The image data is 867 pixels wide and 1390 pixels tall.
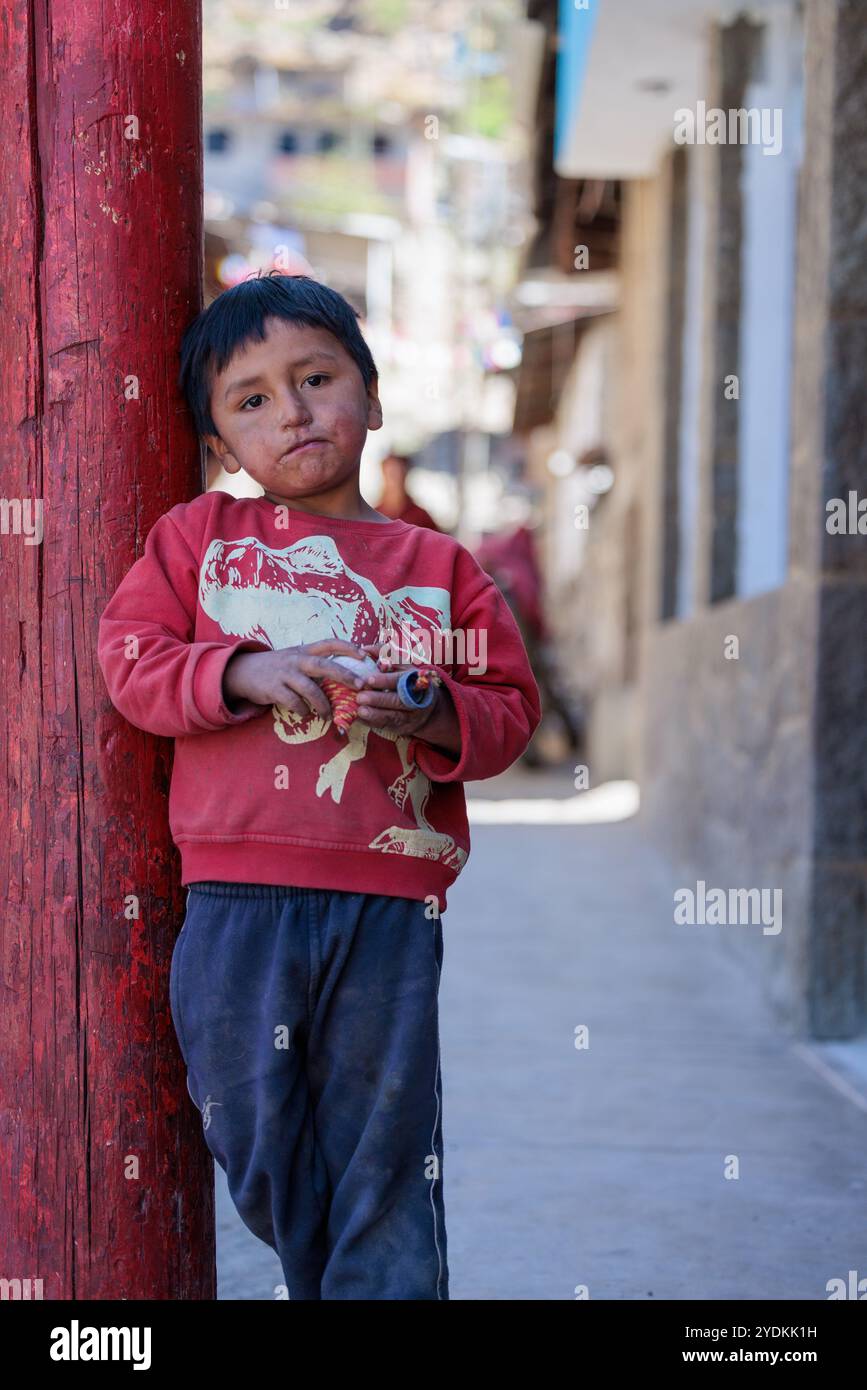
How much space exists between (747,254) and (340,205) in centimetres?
4005

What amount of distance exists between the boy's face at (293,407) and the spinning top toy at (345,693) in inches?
10.6

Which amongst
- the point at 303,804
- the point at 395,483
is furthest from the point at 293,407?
the point at 395,483

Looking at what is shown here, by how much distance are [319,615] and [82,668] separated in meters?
0.30

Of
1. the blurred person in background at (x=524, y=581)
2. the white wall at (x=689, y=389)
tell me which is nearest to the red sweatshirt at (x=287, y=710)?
the white wall at (x=689, y=389)

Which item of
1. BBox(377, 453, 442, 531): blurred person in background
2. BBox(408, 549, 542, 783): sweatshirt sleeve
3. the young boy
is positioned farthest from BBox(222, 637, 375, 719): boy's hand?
BBox(377, 453, 442, 531): blurred person in background

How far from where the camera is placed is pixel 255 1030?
194 centimetres

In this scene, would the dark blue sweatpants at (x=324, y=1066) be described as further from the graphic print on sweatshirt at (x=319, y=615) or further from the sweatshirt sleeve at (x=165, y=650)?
the sweatshirt sleeve at (x=165, y=650)

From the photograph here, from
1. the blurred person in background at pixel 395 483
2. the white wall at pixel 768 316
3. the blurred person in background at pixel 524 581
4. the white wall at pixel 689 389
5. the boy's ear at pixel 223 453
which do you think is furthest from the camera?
the blurred person in background at pixel 524 581

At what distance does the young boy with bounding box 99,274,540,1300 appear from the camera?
1930 millimetres

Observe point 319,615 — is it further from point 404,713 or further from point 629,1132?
point 629,1132

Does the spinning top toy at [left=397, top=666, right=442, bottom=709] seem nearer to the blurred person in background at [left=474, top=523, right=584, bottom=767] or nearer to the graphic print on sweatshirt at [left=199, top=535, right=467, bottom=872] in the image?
the graphic print on sweatshirt at [left=199, top=535, right=467, bottom=872]

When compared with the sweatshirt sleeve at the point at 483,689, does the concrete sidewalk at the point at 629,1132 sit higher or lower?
lower

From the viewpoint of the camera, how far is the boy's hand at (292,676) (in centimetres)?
184
